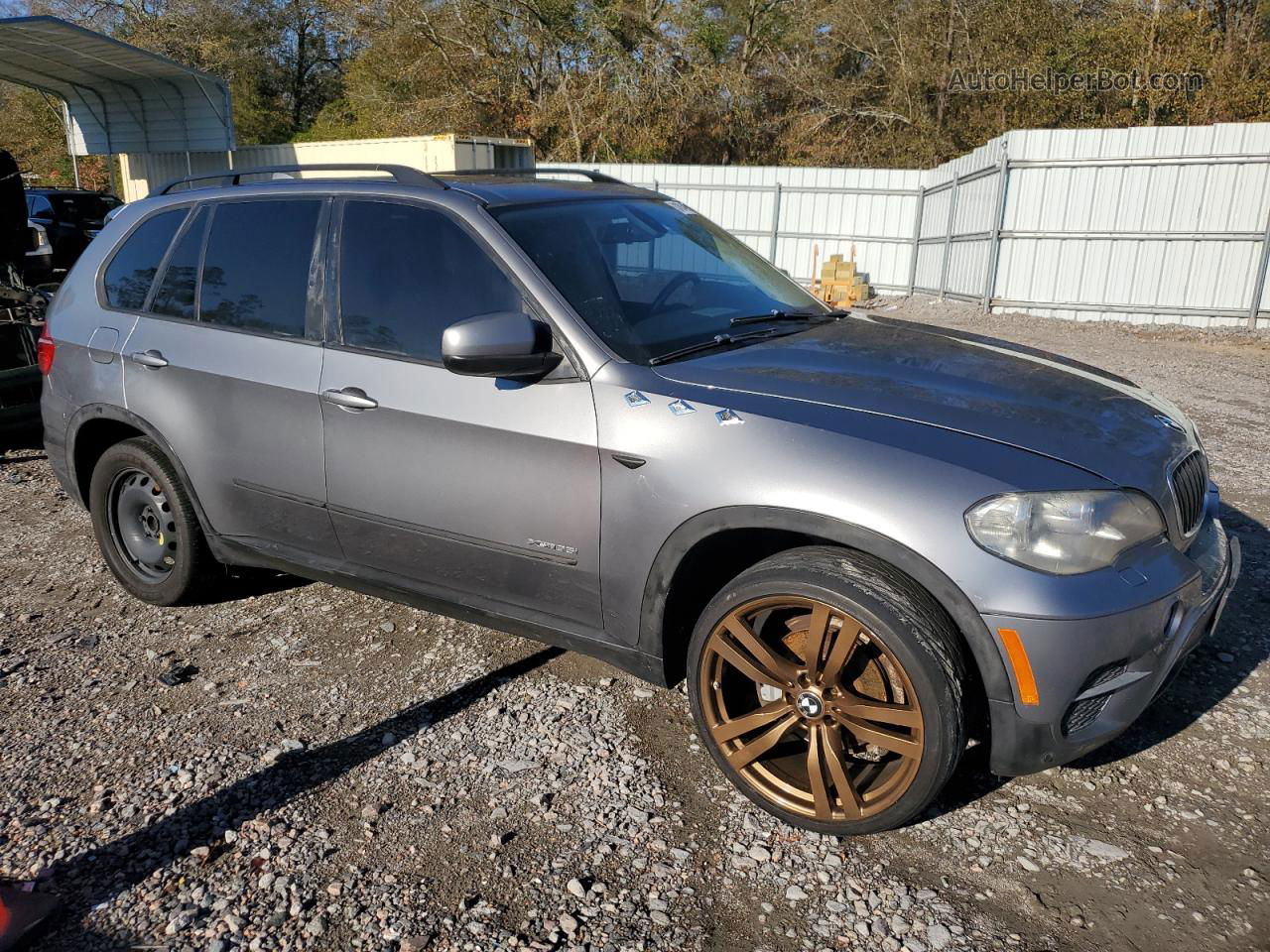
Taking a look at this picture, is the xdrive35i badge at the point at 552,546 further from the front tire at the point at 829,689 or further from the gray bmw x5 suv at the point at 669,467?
the front tire at the point at 829,689

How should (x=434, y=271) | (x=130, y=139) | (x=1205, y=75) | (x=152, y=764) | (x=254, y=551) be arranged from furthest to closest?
1. (x=130, y=139)
2. (x=1205, y=75)
3. (x=254, y=551)
4. (x=434, y=271)
5. (x=152, y=764)

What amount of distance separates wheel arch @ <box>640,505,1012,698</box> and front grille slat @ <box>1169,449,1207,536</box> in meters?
0.82

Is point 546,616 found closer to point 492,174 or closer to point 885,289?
point 492,174

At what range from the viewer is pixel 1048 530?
95.3 inches

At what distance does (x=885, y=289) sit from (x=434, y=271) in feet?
58.3

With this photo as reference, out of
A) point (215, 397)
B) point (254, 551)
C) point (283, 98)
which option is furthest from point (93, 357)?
A: point (283, 98)

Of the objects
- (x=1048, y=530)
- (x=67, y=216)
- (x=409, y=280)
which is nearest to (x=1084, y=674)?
(x=1048, y=530)

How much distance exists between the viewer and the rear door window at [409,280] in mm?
3236

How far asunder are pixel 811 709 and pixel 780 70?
30.6m

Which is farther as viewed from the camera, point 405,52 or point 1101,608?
point 405,52

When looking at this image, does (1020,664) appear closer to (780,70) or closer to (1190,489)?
(1190,489)

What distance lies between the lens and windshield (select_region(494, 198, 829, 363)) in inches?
124

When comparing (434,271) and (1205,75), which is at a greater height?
(1205,75)

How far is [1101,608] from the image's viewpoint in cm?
238
